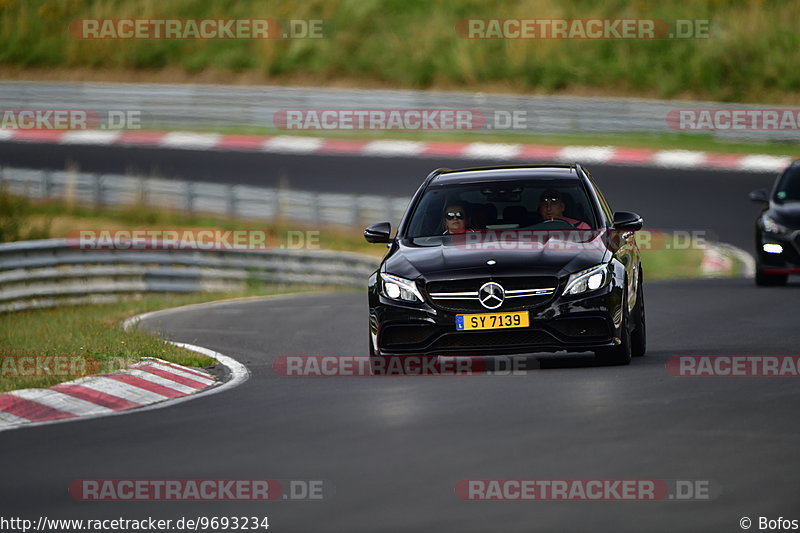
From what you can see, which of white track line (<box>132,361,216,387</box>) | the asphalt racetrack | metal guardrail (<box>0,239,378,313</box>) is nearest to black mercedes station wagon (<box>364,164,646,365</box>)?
the asphalt racetrack

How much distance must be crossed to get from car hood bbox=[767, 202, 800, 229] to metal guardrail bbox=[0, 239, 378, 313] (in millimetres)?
8412

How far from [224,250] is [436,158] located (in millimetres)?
13194

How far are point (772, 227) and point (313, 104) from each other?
22.0m

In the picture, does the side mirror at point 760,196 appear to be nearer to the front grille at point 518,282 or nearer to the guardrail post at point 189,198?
the front grille at point 518,282

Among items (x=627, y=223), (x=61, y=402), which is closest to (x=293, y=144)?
(x=627, y=223)

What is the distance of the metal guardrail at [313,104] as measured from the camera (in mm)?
37844

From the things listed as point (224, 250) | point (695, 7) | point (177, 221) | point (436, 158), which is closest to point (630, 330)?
point (224, 250)

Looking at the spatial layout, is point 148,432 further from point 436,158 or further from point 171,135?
point 171,135

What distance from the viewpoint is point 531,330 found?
11.5m

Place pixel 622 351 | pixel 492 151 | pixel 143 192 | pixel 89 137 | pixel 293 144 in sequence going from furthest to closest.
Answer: pixel 89 137 → pixel 293 144 → pixel 492 151 → pixel 143 192 → pixel 622 351

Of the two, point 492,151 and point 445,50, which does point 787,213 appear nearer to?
point 492,151

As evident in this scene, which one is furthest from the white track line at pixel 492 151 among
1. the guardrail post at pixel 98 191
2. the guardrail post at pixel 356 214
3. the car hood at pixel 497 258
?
the car hood at pixel 497 258

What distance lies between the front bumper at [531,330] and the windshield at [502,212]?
1.16 m

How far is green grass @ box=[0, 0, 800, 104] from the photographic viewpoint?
43.5m
